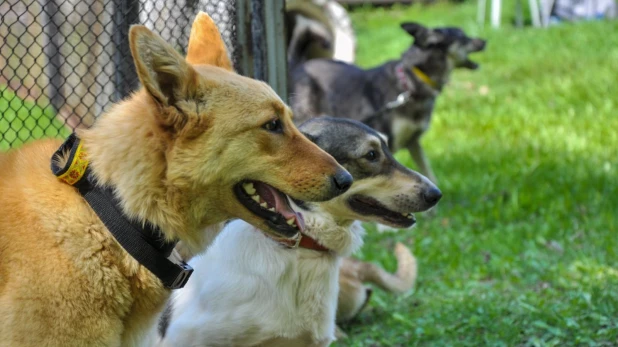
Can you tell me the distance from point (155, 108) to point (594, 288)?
3.59 meters

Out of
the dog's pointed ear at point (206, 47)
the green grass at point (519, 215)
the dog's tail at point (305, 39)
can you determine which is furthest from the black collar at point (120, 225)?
the dog's tail at point (305, 39)

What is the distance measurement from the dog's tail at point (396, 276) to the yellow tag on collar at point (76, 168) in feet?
10.1

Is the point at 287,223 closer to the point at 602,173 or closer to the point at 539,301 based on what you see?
the point at 539,301

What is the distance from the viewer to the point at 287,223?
3129mm

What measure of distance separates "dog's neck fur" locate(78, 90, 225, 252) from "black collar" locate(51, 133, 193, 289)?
28 mm

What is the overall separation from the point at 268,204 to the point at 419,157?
20.5 ft

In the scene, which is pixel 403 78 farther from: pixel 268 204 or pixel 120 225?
pixel 120 225

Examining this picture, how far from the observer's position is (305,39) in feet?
40.9

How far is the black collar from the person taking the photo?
2975mm

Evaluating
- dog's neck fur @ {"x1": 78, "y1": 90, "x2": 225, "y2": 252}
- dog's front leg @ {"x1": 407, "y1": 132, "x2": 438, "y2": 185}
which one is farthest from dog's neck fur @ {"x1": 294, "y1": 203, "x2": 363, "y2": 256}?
dog's front leg @ {"x1": 407, "y1": 132, "x2": 438, "y2": 185}

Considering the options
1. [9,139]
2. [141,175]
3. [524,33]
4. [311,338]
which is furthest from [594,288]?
[524,33]

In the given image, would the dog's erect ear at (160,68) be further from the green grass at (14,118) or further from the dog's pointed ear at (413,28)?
the dog's pointed ear at (413,28)

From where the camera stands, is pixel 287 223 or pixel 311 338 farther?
pixel 311 338

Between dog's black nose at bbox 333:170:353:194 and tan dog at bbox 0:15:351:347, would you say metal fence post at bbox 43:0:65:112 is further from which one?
dog's black nose at bbox 333:170:353:194
